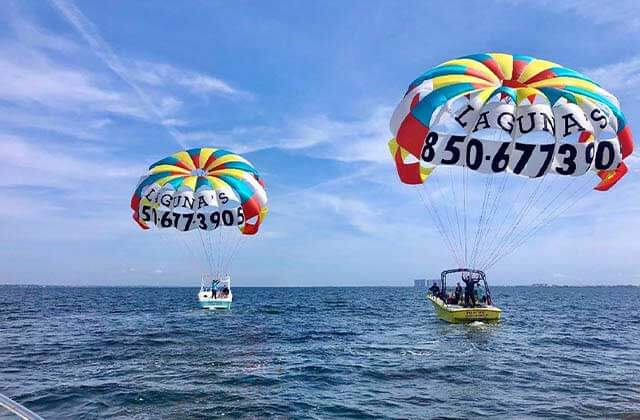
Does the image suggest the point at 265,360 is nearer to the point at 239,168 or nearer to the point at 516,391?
the point at 516,391

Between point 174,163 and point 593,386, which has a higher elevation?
point 174,163

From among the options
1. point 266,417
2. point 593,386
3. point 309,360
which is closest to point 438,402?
point 266,417

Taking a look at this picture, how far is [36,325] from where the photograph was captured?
88.5 ft

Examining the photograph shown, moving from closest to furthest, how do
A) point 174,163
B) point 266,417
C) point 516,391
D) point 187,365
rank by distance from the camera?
1. point 266,417
2. point 516,391
3. point 187,365
4. point 174,163

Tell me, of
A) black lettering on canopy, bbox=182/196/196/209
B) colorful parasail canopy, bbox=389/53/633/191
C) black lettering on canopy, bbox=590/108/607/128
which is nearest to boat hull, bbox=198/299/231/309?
black lettering on canopy, bbox=182/196/196/209

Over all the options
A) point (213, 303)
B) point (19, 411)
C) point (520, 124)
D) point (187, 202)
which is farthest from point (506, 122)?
point (213, 303)

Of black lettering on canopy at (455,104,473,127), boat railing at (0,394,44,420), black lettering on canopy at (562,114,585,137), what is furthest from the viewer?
black lettering on canopy at (455,104,473,127)

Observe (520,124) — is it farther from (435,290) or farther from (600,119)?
(435,290)

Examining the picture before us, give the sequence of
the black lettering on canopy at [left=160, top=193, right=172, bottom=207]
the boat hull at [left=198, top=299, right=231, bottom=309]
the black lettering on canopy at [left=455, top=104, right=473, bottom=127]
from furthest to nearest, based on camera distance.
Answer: the boat hull at [left=198, top=299, right=231, bottom=309] → the black lettering on canopy at [left=160, top=193, right=172, bottom=207] → the black lettering on canopy at [left=455, top=104, right=473, bottom=127]

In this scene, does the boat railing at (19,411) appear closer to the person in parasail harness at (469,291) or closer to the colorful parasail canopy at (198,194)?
the colorful parasail canopy at (198,194)

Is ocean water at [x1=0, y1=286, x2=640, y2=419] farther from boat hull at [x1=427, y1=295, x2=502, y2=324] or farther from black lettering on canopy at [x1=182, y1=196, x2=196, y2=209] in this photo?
black lettering on canopy at [x1=182, y1=196, x2=196, y2=209]

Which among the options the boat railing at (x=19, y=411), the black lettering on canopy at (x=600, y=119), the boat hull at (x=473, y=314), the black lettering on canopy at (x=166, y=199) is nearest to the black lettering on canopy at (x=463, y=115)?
the black lettering on canopy at (x=600, y=119)

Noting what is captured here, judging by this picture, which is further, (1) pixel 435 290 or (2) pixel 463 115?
(1) pixel 435 290

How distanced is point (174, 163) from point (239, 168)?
111 inches
